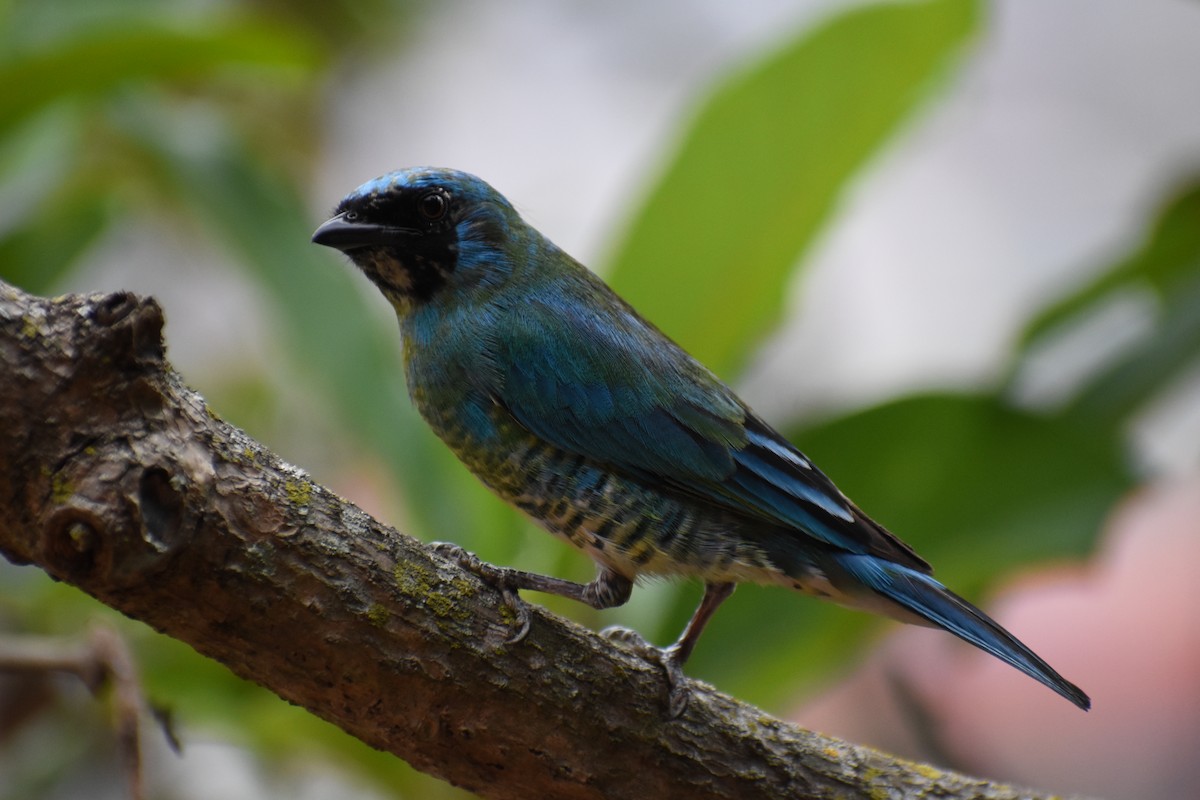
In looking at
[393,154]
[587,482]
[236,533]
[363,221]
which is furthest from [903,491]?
[393,154]

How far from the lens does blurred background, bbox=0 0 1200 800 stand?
319cm

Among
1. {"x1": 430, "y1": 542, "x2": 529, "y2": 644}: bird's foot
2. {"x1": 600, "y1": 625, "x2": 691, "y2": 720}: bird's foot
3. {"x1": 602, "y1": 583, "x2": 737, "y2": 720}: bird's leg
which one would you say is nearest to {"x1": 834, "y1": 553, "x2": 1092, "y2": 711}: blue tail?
{"x1": 602, "y1": 583, "x2": 737, "y2": 720}: bird's leg

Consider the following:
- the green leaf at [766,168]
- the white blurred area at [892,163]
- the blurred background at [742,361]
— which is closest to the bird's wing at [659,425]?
the blurred background at [742,361]

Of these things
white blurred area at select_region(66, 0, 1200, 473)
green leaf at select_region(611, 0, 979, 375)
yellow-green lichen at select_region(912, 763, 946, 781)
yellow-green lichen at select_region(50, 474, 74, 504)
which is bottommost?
yellow-green lichen at select_region(50, 474, 74, 504)

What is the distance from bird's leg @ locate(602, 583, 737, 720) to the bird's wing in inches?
8.5

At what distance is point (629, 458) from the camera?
2277 mm

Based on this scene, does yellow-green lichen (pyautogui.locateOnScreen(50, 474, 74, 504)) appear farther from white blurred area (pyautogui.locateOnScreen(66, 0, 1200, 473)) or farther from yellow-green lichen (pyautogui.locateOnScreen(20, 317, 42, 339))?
white blurred area (pyautogui.locateOnScreen(66, 0, 1200, 473))

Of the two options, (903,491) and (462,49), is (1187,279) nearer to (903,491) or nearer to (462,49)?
(903,491)

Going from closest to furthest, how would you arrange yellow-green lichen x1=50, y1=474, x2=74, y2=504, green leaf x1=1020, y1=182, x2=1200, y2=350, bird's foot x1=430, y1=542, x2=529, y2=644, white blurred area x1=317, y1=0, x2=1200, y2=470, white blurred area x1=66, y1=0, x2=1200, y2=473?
yellow-green lichen x1=50, y1=474, x2=74, y2=504
bird's foot x1=430, y1=542, x2=529, y2=644
green leaf x1=1020, y1=182, x2=1200, y2=350
white blurred area x1=66, y1=0, x2=1200, y2=473
white blurred area x1=317, y1=0, x2=1200, y2=470

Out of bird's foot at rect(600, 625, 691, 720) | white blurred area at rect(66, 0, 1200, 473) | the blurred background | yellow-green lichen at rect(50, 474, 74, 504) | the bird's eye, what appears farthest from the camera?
white blurred area at rect(66, 0, 1200, 473)

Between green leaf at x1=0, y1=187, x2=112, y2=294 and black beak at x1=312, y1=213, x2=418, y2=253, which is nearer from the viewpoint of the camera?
black beak at x1=312, y1=213, x2=418, y2=253

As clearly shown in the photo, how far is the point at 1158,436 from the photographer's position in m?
6.74

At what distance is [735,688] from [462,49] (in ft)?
15.9

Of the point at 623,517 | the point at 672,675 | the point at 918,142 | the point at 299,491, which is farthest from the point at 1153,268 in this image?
the point at 299,491
